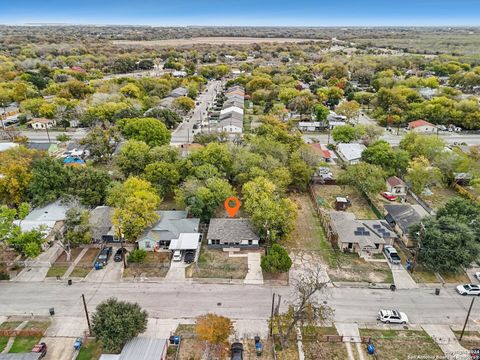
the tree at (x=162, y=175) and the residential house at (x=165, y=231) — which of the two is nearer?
the residential house at (x=165, y=231)

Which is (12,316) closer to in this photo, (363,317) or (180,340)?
(180,340)

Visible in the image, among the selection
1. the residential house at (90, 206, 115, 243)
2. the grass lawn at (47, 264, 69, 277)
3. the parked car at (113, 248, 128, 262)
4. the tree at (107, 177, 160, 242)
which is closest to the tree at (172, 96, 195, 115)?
the tree at (107, 177, 160, 242)

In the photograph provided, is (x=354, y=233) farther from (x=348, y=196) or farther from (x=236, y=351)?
(x=236, y=351)

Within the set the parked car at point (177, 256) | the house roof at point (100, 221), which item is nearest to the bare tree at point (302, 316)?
the parked car at point (177, 256)

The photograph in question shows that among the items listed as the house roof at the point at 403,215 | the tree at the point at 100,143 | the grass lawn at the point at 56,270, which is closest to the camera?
the grass lawn at the point at 56,270

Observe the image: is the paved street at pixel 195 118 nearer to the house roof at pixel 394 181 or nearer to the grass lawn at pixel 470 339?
the house roof at pixel 394 181

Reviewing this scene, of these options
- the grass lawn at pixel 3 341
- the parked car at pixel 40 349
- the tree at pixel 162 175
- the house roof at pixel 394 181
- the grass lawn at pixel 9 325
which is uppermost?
the tree at pixel 162 175

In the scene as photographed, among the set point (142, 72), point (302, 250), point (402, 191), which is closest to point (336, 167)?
point (402, 191)
